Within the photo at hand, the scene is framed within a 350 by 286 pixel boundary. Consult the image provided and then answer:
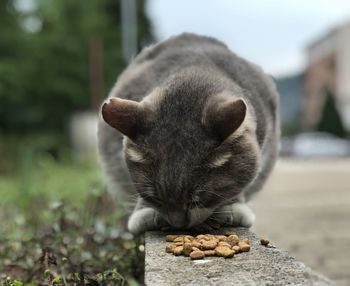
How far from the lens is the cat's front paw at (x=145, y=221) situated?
3.06m

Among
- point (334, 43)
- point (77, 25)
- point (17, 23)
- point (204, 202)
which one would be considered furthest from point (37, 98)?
point (334, 43)

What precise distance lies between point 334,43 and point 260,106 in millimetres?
55768

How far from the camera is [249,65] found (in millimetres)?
4082

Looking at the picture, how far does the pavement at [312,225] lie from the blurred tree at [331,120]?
117 ft

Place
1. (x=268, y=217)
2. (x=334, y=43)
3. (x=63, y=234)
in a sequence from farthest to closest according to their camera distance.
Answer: (x=334, y=43), (x=268, y=217), (x=63, y=234)

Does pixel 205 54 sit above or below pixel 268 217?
above

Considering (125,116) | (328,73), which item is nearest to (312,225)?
(125,116)

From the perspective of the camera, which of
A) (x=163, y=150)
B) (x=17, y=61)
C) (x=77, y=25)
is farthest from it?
(x=77, y=25)

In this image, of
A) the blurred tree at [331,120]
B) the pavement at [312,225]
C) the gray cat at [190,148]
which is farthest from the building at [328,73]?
the gray cat at [190,148]

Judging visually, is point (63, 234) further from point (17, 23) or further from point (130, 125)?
point (17, 23)

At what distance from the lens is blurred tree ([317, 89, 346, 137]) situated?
43.1 metres

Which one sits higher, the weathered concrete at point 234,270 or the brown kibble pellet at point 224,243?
the weathered concrete at point 234,270

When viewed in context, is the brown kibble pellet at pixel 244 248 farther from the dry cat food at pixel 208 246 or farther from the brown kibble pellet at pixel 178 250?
the brown kibble pellet at pixel 178 250

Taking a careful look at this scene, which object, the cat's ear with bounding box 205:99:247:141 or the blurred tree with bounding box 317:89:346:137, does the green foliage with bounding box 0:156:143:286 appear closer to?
the cat's ear with bounding box 205:99:247:141
